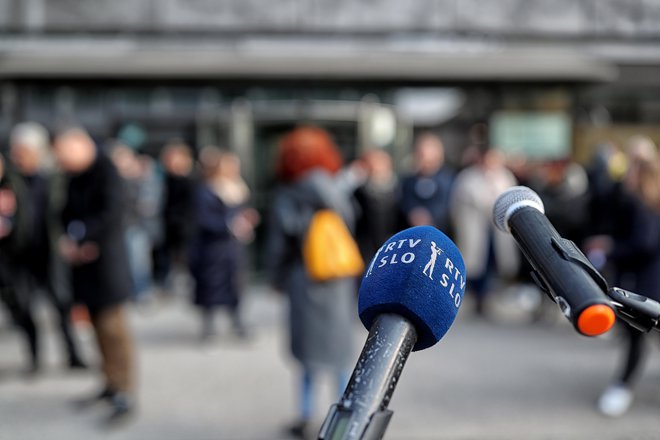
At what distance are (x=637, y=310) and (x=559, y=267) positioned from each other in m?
0.19

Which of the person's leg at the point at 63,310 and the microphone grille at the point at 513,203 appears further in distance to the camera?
the person's leg at the point at 63,310

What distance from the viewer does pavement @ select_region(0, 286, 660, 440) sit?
5.11 meters

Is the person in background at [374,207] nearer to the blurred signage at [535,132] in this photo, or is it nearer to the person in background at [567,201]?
the person in background at [567,201]

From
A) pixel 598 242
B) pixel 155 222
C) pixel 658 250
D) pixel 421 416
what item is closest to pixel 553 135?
pixel 598 242

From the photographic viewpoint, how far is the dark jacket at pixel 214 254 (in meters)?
7.82

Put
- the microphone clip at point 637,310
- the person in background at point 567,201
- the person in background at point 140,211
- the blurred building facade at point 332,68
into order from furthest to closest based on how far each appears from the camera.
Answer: the blurred building facade at point 332,68 < the person in background at point 140,211 < the person in background at point 567,201 < the microphone clip at point 637,310

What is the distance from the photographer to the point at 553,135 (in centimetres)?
1112

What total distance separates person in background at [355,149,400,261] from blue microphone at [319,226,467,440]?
6.98 meters

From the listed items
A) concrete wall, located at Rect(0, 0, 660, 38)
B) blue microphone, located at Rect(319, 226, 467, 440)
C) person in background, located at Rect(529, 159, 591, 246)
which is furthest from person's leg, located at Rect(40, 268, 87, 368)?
blue microphone, located at Rect(319, 226, 467, 440)

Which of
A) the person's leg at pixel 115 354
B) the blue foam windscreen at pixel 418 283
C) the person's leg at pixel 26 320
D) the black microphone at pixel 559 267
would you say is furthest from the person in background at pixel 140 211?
the black microphone at pixel 559 267

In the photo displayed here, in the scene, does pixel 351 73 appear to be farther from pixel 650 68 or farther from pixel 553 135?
pixel 650 68

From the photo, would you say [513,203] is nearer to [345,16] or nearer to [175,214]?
[175,214]

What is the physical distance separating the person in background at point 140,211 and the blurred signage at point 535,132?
4.53 m

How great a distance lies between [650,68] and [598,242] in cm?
565
